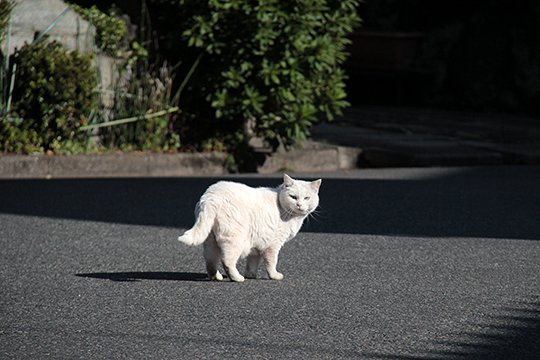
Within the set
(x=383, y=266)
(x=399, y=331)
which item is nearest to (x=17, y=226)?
(x=383, y=266)

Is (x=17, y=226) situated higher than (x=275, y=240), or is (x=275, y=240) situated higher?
(x=275, y=240)

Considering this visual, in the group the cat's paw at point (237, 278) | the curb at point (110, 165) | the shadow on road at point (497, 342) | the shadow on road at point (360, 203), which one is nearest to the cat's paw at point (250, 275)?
the cat's paw at point (237, 278)

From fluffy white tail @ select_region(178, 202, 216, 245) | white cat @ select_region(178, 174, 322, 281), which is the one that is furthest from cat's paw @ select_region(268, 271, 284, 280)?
fluffy white tail @ select_region(178, 202, 216, 245)

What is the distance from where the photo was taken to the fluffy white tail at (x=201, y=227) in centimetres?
501

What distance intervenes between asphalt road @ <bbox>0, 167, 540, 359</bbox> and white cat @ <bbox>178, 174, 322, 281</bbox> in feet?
0.50

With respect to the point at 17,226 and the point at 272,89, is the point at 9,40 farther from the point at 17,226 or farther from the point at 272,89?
the point at 17,226

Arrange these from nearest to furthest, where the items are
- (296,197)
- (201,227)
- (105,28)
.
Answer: (201,227) < (296,197) < (105,28)

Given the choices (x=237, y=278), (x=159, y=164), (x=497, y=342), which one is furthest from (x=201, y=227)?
(x=159, y=164)

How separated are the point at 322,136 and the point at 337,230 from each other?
5730 millimetres

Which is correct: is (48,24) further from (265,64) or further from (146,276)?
(146,276)

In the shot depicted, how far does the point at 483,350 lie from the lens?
4.14 metres

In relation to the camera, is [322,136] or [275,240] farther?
[322,136]

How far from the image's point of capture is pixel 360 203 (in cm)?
843

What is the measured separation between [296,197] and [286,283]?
44 cm
